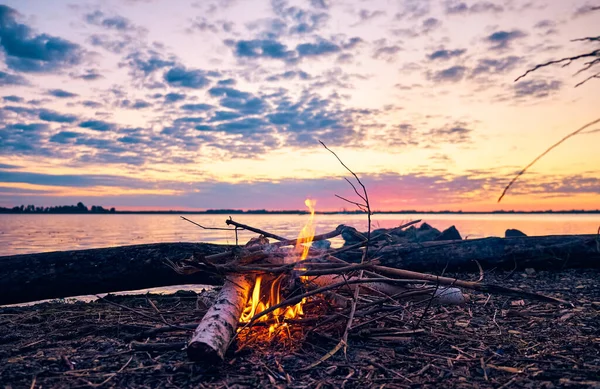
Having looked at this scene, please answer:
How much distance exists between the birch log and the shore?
169 millimetres

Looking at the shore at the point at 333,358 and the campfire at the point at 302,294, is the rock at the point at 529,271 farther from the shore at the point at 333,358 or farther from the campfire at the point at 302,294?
the campfire at the point at 302,294

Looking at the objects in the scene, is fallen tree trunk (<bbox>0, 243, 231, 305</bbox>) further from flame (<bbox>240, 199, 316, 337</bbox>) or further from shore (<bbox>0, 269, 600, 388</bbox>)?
flame (<bbox>240, 199, 316, 337</bbox>)

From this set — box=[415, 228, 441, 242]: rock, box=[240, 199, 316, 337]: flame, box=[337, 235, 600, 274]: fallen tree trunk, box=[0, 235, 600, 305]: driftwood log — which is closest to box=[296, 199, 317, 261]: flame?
box=[240, 199, 316, 337]: flame

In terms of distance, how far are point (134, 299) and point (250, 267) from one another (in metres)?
4.15

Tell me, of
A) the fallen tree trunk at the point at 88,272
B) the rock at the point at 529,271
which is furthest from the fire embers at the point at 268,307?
the rock at the point at 529,271

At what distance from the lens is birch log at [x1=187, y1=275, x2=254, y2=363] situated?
12.4 feet

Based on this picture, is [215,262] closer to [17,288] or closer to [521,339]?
[521,339]

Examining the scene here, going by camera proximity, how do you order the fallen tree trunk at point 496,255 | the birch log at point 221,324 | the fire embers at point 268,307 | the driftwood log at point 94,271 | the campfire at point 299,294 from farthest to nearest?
the fallen tree trunk at point 496,255, the driftwood log at point 94,271, the fire embers at point 268,307, the campfire at point 299,294, the birch log at point 221,324

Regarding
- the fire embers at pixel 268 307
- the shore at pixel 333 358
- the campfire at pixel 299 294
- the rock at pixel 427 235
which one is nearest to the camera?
the shore at pixel 333 358

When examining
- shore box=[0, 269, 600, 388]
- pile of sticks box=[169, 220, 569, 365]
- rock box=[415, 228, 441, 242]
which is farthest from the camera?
rock box=[415, 228, 441, 242]

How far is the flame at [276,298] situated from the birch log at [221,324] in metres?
0.19

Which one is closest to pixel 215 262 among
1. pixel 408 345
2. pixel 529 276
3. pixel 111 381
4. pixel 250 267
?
pixel 250 267

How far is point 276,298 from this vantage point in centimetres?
520

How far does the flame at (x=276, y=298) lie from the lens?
4922 mm
